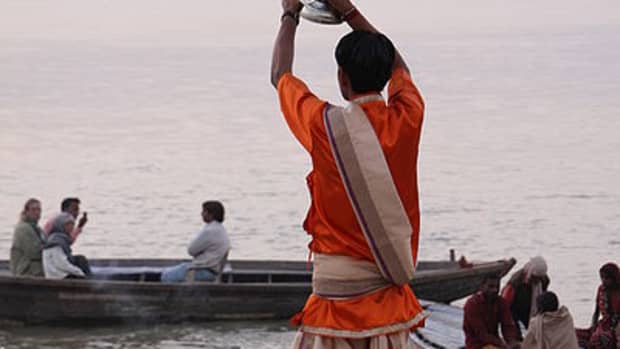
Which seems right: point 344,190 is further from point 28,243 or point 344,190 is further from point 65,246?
point 28,243

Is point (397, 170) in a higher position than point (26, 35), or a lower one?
lower

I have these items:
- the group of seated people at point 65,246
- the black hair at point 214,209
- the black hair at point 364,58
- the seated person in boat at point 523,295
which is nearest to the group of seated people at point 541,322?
the seated person in boat at point 523,295

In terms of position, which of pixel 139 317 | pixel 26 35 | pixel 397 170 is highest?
pixel 26 35

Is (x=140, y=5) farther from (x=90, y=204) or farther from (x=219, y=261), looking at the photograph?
(x=219, y=261)

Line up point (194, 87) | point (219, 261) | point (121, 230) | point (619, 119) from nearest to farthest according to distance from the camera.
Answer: point (219, 261) → point (121, 230) → point (619, 119) → point (194, 87)

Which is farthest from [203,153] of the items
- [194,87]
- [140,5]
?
[140,5]

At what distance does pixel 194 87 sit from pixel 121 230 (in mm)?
16088

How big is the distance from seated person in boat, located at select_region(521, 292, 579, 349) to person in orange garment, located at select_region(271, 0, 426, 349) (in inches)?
191

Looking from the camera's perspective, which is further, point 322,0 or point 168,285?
point 168,285

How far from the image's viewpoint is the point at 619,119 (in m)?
28.6

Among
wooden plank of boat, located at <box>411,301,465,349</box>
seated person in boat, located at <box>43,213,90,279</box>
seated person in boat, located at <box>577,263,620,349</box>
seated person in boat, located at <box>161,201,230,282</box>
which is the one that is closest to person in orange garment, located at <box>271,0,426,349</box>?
wooden plank of boat, located at <box>411,301,465,349</box>

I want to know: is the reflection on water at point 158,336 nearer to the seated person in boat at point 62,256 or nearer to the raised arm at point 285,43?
the seated person in boat at point 62,256

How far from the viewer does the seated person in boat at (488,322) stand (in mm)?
8906

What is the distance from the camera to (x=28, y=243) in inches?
506
